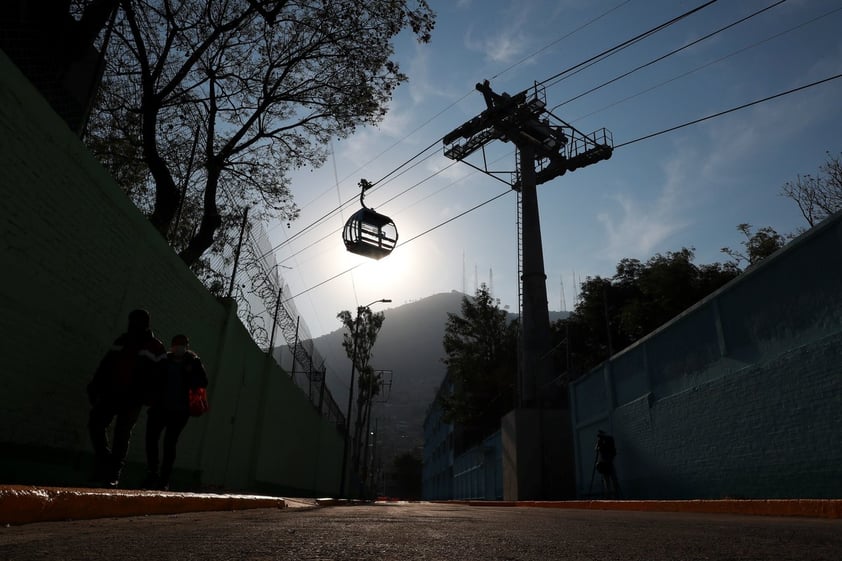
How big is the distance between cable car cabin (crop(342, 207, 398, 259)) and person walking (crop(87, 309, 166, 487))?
6524mm

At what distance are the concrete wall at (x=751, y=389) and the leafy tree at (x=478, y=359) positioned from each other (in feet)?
65.9

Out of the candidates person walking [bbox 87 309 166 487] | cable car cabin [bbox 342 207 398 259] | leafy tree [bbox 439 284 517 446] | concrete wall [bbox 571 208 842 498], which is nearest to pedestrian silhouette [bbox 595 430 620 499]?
concrete wall [bbox 571 208 842 498]

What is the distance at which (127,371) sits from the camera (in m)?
4.98

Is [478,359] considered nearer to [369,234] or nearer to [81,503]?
[369,234]

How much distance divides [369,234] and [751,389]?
769cm

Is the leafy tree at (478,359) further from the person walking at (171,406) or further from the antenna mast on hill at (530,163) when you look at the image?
the person walking at (171,406)

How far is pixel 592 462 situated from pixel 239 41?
14.9 m

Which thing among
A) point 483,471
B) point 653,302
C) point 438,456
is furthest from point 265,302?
point 438,456

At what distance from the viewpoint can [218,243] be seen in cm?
1152

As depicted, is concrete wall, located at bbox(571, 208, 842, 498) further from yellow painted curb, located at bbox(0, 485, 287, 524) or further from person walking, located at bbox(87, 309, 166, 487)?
person walking, located at bbox(87, 309, 166, 487)

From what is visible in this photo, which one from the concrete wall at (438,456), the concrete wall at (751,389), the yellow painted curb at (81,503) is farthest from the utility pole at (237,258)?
the concrete wall at (438,456)

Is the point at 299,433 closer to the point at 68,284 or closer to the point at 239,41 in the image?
the point at 239,41

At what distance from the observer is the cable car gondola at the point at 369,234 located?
1148 centimetres

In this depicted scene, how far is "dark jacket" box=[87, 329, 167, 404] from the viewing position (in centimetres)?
491
